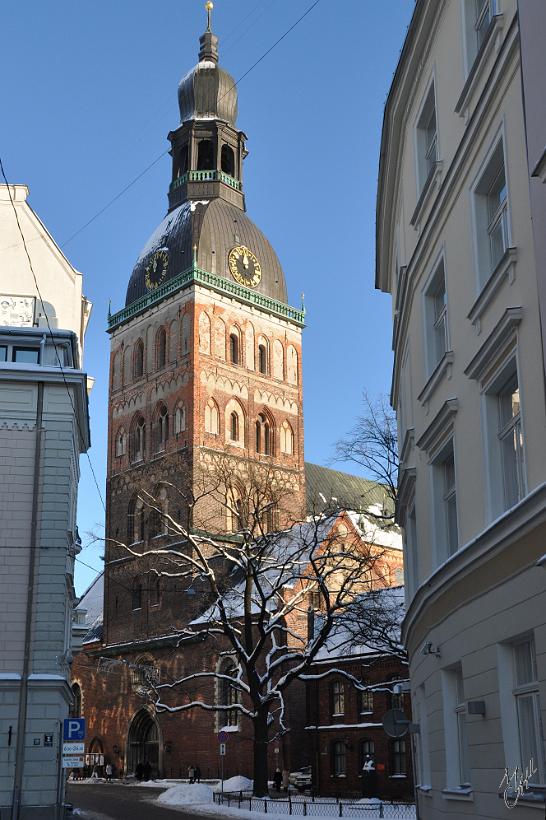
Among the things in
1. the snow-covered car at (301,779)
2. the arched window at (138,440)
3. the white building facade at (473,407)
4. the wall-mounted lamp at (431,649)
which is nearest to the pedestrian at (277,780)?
the snow-covered car at (301,779)

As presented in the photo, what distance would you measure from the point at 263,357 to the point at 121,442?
9.91 meters

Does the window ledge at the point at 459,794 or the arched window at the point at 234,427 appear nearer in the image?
the window ledge at the point at 459,794

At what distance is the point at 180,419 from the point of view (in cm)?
5978

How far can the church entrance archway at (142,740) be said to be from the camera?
5381 centimetres

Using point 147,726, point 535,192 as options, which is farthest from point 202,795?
point 535,192

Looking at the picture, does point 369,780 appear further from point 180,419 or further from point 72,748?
point 180,419

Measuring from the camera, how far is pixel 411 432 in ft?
50.2

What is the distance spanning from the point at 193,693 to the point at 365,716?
1378 centimetres

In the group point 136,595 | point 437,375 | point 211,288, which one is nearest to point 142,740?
point 136,595

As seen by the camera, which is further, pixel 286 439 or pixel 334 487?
pixel 334 487

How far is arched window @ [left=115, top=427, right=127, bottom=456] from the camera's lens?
63.5 m

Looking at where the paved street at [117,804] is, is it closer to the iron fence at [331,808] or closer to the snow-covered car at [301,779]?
the iron fence at [331,808]

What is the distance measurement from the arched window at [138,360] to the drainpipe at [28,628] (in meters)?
39.7

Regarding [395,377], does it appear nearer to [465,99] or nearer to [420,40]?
[420,40]
